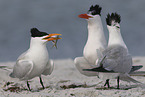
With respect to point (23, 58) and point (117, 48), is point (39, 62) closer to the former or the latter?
point (23, 58)

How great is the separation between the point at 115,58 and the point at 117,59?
0.13 ft

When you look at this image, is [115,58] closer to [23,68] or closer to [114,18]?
[114,18]

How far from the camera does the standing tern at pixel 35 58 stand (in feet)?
18.1

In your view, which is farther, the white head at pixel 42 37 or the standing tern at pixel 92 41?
Answer: the standing tern at pixel 92 41

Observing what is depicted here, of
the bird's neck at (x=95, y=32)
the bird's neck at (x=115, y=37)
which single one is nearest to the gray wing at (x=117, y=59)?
the bird's neck at (x=115, y=37)

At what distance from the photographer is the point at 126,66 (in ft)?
17.5

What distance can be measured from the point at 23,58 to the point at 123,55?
1.94 metres

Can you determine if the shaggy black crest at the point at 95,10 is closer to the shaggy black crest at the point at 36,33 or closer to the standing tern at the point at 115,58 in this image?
the standing tern at the point at 115,58

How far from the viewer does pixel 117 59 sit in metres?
5.26

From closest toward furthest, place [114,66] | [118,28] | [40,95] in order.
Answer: [40,95] → [114,66] → [118,28]

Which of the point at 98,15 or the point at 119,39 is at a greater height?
the point at 98,15

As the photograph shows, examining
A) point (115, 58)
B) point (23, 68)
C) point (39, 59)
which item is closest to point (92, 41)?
point (115, 58)

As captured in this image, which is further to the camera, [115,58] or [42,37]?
[42,37]

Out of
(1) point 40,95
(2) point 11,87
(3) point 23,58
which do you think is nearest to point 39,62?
(3) point 23,58
